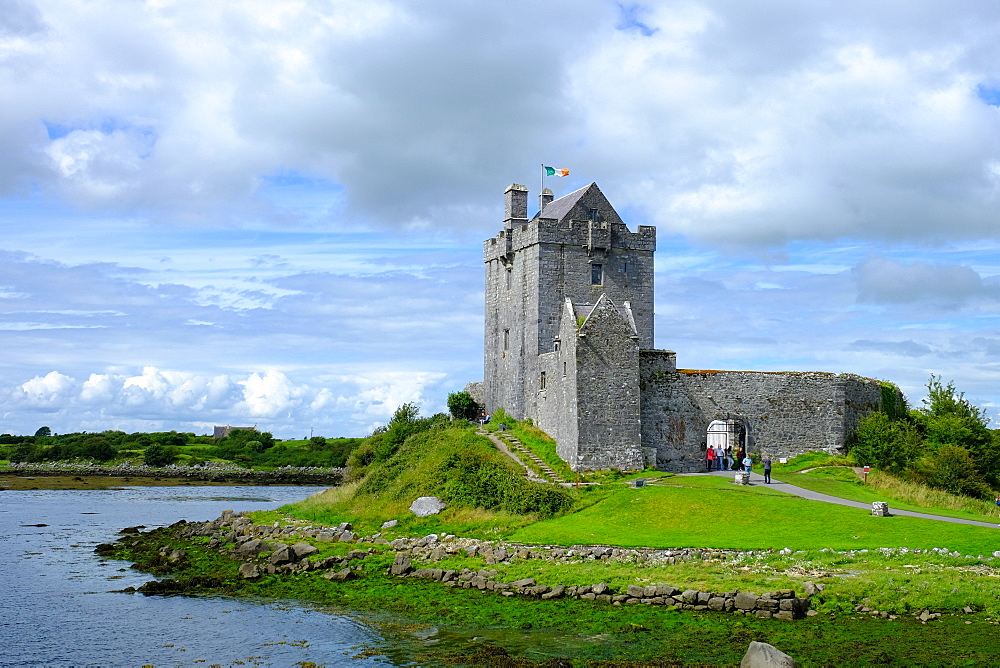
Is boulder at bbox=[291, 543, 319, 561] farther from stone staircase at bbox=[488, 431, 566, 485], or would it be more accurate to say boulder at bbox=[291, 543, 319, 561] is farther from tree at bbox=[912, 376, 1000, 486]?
tree at bbox=[912, 376, 1000, 486]

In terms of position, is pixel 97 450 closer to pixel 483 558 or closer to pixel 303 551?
pixel 303 551

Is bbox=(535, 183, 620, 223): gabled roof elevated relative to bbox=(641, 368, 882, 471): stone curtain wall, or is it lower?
elevated

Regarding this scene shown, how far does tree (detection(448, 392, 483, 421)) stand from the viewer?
178 feet

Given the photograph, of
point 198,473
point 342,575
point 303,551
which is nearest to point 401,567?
point 342,575

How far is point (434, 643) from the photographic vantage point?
20.4 metres

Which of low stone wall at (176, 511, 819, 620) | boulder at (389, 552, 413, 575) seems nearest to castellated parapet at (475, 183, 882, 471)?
low stone wall at (176, 511, 819, 620)

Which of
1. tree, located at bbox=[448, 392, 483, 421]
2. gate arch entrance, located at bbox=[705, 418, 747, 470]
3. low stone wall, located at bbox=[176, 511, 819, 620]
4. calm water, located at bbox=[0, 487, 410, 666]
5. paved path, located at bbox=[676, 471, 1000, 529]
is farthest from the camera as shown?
tree, located at bbox=[448, 392, 483, 421]

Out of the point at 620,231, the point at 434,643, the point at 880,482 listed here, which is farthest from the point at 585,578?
the point at 620,231

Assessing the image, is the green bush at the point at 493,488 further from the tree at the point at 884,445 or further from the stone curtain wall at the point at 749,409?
the tree at the point at 884,445

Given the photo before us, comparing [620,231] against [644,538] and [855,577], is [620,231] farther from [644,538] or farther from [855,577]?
[855,577]

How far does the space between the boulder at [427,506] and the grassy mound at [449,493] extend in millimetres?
272

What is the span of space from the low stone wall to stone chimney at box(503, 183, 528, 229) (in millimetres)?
21430

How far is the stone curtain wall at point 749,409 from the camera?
138 feet

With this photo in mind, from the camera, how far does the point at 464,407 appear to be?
5422cm
